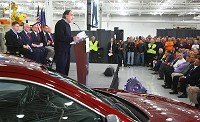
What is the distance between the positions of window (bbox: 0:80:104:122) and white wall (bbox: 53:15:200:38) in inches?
1006

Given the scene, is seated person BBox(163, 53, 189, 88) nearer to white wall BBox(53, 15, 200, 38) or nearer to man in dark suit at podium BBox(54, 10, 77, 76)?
man in dark suit at podium BBox(54, 10, 77, 76)

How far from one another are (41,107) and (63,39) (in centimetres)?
314

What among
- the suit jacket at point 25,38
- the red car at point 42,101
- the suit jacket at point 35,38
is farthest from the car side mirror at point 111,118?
the suit jacket at point 35,38

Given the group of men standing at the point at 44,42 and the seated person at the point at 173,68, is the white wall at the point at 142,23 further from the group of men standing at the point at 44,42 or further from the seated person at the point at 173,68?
the group of men standing at the point at 44,42

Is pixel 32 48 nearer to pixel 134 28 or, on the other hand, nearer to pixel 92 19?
pixel 92 19

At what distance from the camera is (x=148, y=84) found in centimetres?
821

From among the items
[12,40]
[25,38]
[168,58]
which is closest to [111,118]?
[12,40]

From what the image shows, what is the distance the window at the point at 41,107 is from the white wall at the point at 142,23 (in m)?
25.6

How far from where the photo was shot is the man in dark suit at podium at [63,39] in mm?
4508

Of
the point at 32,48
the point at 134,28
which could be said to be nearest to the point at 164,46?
the point at 32,48

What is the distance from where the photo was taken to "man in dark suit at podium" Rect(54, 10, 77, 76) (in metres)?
4.51

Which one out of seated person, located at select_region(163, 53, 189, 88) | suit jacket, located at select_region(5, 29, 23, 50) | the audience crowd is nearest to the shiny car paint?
the audience crowd

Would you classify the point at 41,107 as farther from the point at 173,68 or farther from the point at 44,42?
the point at 173,68

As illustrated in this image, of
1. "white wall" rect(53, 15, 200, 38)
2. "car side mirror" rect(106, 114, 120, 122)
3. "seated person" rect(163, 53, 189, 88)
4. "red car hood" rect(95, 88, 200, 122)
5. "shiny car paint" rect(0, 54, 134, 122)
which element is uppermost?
"white wall" rect(53, 15, 200, 38)
